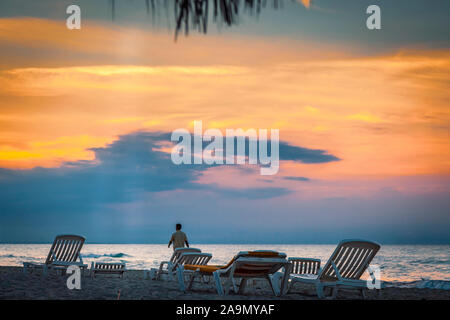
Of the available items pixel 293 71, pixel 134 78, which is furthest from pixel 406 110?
pixel 134 78

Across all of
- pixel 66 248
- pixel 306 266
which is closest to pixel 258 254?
pixel 306 266

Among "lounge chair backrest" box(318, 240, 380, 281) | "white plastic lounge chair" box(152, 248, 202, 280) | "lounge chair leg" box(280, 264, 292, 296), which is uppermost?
"lounge chair backrest" box(318, 240, 380, 281)

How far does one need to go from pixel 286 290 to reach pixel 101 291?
2.52m

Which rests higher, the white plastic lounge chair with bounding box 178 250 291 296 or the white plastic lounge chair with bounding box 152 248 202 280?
the white plastic lounge chair with bounding box 178 250 291 296

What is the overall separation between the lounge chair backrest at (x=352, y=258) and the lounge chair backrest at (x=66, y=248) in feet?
16.6

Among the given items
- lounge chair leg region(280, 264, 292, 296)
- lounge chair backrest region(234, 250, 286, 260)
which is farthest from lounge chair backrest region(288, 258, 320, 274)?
lounge chair backrest region(234, 250, 286, 260)

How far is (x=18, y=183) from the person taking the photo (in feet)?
86.1

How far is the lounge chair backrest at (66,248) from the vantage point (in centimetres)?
1024

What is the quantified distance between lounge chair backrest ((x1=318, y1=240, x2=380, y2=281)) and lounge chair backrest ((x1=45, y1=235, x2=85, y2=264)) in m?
5.05

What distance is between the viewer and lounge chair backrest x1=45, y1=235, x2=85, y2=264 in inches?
403

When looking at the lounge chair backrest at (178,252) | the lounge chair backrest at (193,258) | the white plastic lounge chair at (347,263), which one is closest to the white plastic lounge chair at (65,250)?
the lounge chair backrest at (178,252)

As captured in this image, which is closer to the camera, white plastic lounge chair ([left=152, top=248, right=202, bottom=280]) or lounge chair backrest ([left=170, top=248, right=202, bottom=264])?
white plastic lounge chair ([left=152, top=248, right=202, bottom=280])

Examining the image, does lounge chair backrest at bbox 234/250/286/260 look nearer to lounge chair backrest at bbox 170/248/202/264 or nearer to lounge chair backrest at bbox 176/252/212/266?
lounge chair backrest at bbox 176/252/212/266

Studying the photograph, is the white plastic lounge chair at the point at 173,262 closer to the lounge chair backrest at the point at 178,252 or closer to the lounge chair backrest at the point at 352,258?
the lounge chair backrest at the point at 178,252
